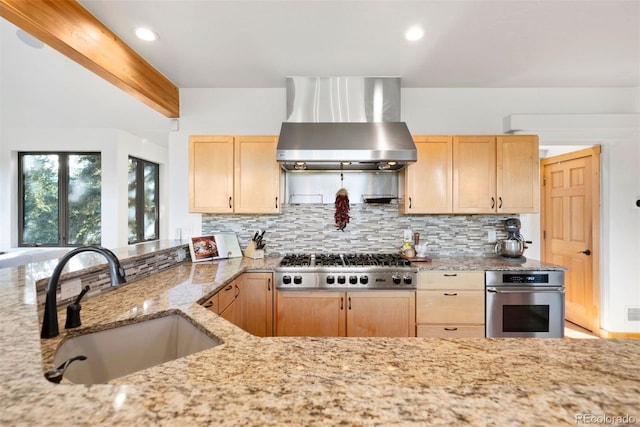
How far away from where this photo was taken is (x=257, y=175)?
116 inches

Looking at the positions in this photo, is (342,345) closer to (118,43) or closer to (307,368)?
(307,368)

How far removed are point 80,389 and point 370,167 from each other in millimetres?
2785

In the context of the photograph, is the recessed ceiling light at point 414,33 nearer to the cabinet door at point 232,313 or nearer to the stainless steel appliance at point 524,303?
the stainless steel appliance at point 524,303

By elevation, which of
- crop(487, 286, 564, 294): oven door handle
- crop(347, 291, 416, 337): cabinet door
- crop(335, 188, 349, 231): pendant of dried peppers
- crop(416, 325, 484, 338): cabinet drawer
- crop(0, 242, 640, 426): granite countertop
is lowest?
crop(416, 325, 484, 338): cabinet drawer

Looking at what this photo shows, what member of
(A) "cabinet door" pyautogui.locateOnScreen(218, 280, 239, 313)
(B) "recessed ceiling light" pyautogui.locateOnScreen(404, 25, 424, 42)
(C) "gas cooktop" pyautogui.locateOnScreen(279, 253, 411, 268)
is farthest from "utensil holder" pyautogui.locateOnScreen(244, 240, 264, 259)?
(B) "recessed ceiling light" pyautogui.locateOnScreen(404, 25, 424, 42)

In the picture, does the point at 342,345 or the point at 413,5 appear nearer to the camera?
the point at 342,345

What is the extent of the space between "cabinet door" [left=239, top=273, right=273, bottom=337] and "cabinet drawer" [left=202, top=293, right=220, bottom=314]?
0.58 meters

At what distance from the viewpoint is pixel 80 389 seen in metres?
0.65

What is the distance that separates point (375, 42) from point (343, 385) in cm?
244

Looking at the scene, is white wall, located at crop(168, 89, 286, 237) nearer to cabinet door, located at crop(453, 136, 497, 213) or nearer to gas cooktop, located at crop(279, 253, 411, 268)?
gas cooktop, located at crop(279, 253, 411, 268)

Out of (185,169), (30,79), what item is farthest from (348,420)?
(30,79)

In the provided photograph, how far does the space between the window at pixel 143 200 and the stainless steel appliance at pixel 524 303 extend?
5.63 m

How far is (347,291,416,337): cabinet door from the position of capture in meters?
2.54

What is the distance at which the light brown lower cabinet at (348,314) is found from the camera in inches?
100
